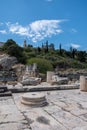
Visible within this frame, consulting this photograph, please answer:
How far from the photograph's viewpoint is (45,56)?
3525 cm

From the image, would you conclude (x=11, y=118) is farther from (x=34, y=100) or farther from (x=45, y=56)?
(x=45, y=56)

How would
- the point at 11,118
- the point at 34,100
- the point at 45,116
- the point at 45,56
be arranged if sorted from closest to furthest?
1. the point at 11,118
2. the point at 45,116
3. the point at 34,100
4. the point at 45,56

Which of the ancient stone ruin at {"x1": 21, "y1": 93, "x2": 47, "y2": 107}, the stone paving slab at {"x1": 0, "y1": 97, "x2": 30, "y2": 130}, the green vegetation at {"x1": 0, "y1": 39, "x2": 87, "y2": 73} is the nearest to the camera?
the stone paving slab at {"x1": 0, "y1": 97, "x2": 30, "y2": 130}

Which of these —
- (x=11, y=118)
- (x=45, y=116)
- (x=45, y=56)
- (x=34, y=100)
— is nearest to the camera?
(x=11, y=118)

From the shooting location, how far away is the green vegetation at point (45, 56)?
21.8m

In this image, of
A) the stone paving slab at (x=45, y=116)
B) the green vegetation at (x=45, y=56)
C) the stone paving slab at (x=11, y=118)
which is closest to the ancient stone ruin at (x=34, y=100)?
the stone paving slab at (x=45, y=116)

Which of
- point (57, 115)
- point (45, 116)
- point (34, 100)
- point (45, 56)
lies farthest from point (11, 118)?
point (45, 56)

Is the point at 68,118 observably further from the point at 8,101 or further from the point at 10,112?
the point at 8,101

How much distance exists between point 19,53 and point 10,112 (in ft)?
74.1

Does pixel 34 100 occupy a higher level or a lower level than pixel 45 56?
lower

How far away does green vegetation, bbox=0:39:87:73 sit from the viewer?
2180 cm

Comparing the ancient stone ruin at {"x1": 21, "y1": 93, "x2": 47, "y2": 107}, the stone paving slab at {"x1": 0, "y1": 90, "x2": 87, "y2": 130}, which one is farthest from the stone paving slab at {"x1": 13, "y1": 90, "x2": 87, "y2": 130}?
the ancient stone ruin at {"x1": 21, "y1": 93, "x2": 47, "y2": 107}

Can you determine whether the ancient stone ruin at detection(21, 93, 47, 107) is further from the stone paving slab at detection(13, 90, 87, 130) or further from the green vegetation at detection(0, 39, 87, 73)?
the green vegetation at detection(0, 39, 87, 73)

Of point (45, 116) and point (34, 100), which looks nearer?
point (45, 116)
